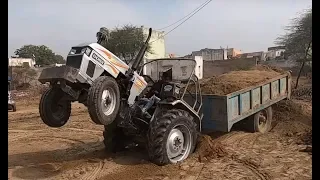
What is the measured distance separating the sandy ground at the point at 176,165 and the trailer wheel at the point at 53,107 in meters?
1.05

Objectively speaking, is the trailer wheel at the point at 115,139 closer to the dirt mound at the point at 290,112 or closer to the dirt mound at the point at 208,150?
the dirt mound at the point at 208,150

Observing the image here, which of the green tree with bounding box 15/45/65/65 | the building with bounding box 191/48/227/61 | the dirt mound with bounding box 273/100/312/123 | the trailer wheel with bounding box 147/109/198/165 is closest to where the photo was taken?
the trailer wheel with bounding box 147/109/198/165

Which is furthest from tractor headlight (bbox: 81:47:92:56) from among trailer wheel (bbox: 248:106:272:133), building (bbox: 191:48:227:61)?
building (bbox: 191:48:227:61)

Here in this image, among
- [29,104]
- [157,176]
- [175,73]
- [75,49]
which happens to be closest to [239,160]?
[157,176]

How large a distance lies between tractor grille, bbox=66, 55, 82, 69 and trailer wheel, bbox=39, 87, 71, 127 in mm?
508

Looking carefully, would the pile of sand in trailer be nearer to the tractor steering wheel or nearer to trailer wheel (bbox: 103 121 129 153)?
the tractor steering wheel

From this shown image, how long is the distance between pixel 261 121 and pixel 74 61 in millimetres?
5862

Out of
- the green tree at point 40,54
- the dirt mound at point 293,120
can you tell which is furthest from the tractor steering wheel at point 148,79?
the green tree at point 40,54

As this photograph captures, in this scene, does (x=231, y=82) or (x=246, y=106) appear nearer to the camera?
(x=246, y=106)

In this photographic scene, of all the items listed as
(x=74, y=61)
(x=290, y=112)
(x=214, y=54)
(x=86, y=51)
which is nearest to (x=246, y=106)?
(x=290, y=112)

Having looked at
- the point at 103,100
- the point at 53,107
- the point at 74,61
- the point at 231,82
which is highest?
the point at 74,61

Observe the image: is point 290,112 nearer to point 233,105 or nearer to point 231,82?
point 231,82

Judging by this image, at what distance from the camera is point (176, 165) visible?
611 cm

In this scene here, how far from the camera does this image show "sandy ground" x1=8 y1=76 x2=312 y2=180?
572cm
